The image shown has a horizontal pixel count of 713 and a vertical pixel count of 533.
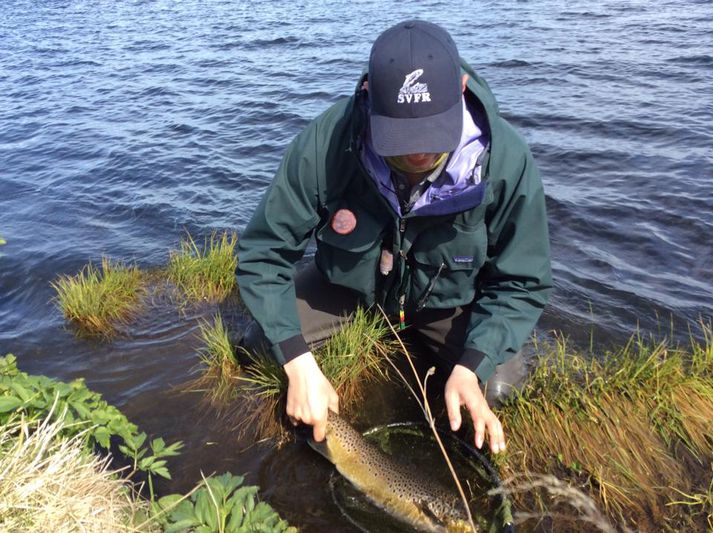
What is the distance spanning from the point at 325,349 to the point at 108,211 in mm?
5026

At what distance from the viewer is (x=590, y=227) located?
7188 mm

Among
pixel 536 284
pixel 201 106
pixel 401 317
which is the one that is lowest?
pixel 201 106

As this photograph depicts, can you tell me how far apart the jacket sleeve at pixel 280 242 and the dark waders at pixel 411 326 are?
1.69ft

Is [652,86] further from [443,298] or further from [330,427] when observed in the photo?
[330,427]

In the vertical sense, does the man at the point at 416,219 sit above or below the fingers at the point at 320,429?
above

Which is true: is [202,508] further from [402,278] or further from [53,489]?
[402,278]

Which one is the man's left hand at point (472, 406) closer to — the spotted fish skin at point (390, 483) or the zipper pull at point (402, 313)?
the spotted fish skin at point (390, 483)

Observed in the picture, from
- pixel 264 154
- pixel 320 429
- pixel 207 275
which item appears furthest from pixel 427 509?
pixel 264 154

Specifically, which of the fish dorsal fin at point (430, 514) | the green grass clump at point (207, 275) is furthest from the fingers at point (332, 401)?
the green grass clump at point (207, 275)

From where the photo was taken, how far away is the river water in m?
5.11

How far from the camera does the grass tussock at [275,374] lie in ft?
13.7

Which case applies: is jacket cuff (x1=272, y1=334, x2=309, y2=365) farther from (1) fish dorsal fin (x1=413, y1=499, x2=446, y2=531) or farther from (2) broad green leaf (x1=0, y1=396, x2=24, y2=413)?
(2) broad green leaf (x1=0, y1=396, x2=24, y2=413)

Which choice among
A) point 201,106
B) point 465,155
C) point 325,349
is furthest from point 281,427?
point 201,106

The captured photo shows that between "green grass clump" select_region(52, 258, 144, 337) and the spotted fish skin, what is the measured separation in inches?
105
